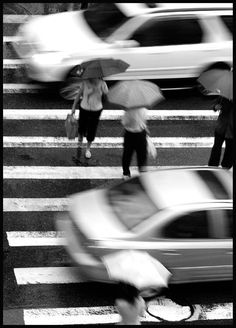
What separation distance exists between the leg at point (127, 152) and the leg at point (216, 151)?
4.55 ft

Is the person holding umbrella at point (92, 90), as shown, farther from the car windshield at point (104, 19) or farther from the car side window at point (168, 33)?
the car windshield at point (104, 19)

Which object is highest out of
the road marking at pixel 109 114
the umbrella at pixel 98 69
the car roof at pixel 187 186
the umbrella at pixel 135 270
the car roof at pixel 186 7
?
the car roof at pixel 186 7

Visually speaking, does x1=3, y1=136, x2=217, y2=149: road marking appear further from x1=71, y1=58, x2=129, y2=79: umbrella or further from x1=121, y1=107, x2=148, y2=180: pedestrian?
x1=71, y1=58, x2=129, y2=79: umbrella

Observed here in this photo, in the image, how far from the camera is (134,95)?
39.1 feet

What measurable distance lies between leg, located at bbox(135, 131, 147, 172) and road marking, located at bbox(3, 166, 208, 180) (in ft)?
2.45

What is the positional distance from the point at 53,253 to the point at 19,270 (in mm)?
626

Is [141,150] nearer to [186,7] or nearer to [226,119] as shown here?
[226,119]

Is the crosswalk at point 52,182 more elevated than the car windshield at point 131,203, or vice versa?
the car windshield at point 131,203

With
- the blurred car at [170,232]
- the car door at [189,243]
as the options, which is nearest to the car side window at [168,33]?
the blurred car at [170,232]

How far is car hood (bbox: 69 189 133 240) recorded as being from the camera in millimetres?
10312

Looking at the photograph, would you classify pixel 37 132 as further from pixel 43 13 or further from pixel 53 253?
pixel 43 13

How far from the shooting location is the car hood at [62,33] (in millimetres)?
15117

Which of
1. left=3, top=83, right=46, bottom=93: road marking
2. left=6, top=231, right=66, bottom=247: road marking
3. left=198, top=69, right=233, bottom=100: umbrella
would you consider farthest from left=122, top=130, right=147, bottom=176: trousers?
left=3, top=83, right=46, bottom=93: road marking

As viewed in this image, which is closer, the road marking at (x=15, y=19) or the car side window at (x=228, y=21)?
the car side window at (x=228, y=21)
